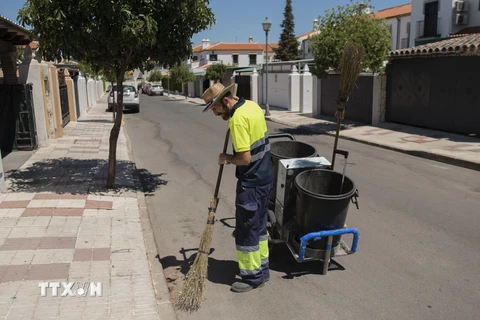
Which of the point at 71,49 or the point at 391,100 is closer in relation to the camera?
the point at 71,49

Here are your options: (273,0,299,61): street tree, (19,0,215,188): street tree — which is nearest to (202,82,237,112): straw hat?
(19,0,215,188): street tree

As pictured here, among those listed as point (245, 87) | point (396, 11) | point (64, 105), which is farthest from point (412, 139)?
point (396, 11)

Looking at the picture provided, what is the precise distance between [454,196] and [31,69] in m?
10.6

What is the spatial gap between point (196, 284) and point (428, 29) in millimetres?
31033

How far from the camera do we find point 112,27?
6430mm

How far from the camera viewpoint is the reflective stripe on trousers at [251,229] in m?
3.95

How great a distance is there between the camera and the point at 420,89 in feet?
47.4

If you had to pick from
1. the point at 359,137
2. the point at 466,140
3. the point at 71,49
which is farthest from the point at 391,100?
the point at 71,49

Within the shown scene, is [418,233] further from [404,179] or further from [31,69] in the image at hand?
[31,69]

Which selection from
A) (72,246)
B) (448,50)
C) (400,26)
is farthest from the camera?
(400,26)

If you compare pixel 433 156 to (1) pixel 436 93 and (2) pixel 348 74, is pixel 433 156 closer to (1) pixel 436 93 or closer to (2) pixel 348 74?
(1) pixel 436 93

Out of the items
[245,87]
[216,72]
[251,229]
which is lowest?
[251,229]

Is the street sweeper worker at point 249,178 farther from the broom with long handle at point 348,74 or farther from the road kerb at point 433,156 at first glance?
the road kerb at point 433,156

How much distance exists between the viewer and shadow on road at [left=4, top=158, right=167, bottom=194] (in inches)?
289
